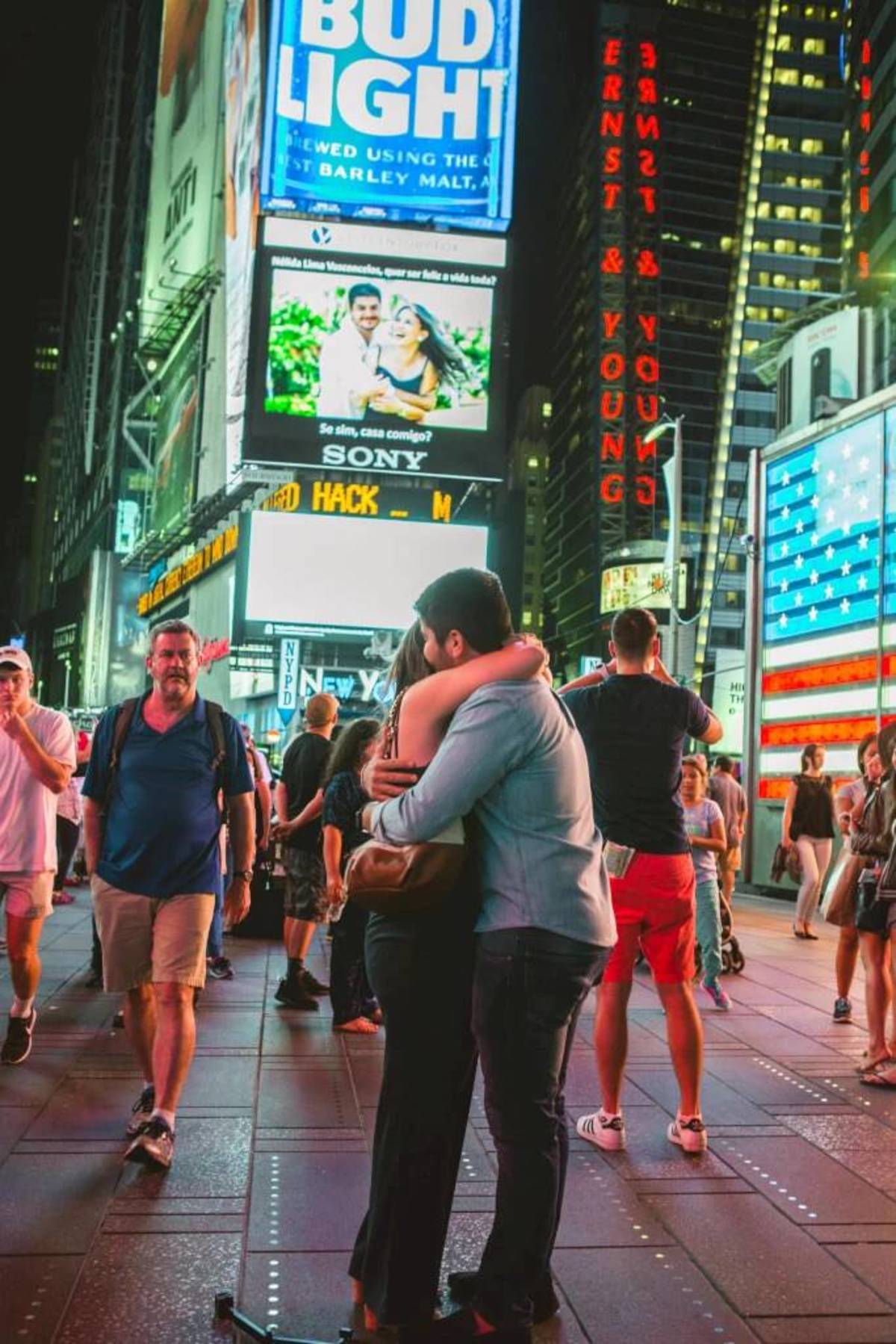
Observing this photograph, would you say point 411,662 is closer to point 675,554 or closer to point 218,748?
point 218,748

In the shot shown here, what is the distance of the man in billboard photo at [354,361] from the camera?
26.9m

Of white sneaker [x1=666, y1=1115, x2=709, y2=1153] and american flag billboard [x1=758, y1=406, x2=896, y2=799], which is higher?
american flag billboard [x1=758, y1=406, x2=896, y2=799]

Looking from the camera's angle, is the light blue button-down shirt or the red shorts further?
the red shorts

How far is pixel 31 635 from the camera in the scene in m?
109

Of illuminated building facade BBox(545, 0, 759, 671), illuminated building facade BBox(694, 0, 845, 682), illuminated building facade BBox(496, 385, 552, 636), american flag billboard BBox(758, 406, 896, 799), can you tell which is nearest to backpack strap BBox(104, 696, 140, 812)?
american flag billboard BBox(758, 406, 896, 799)

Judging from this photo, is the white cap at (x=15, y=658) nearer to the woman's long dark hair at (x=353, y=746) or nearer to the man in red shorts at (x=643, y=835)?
the woman's long dark hair at (x=353, y=746)

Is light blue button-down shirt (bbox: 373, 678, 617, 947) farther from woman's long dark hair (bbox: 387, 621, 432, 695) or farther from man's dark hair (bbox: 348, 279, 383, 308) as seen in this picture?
man's dark hair (bbox: 348, 279, 383, 308)

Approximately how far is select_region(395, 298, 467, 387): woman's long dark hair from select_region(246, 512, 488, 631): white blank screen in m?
5.34

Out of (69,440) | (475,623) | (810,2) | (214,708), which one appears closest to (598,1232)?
(475,623)

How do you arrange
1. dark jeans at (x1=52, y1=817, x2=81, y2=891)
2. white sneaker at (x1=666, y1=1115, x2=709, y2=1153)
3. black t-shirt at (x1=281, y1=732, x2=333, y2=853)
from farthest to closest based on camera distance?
dark jeans at (x1=52, y1=817, x2=81, y2=891), black t-shirt at (x1=281, y1=732, x2=333, y2=853), white sneaker at (x1=666, y1=1115, x2=709, y2=1153)

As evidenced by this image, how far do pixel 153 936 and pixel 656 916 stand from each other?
192 cm

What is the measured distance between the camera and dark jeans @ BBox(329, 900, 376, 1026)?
7.04 m

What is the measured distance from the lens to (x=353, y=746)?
7066mm

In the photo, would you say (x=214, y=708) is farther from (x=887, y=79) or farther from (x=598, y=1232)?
(x=887, y=79)
